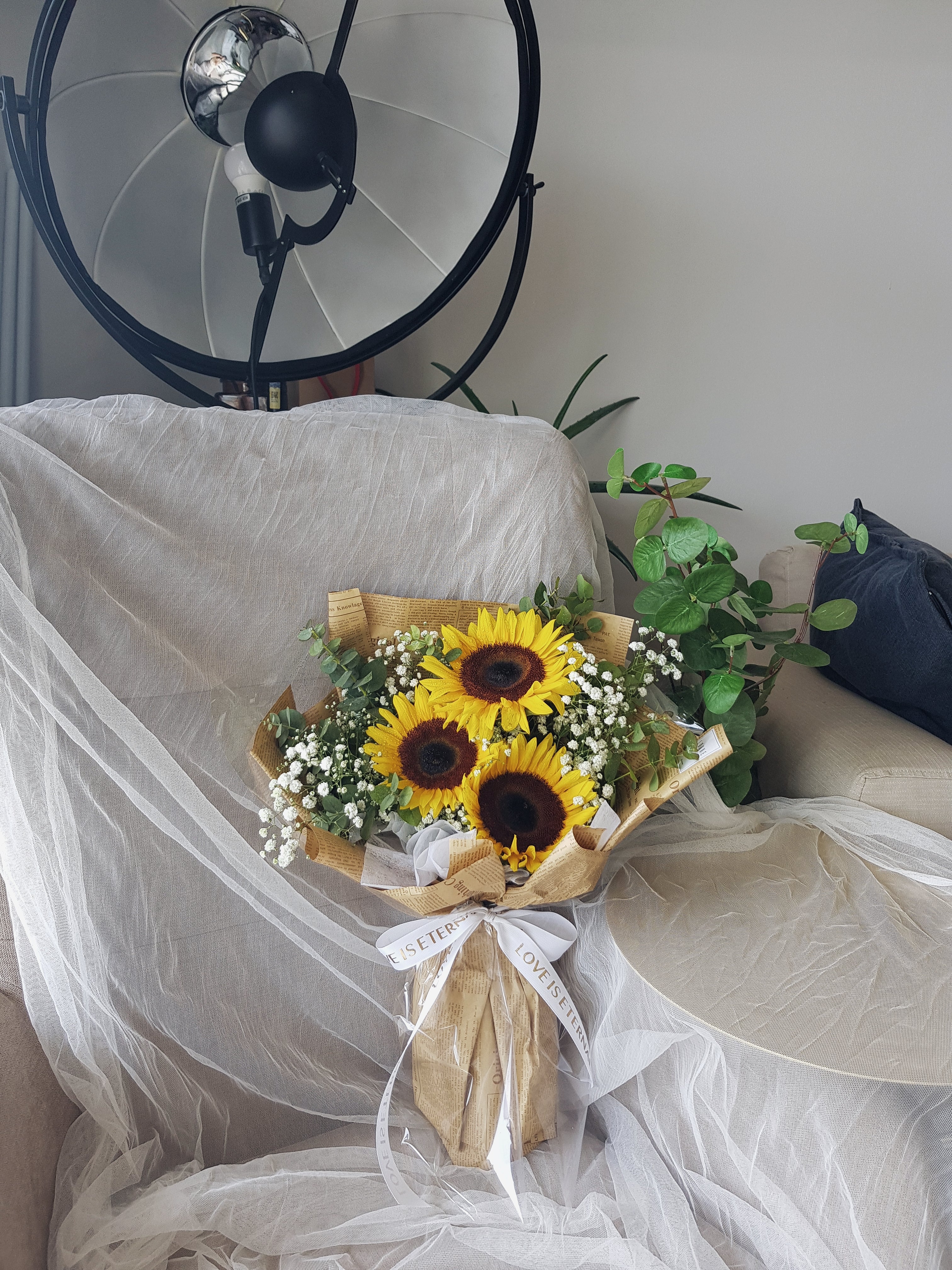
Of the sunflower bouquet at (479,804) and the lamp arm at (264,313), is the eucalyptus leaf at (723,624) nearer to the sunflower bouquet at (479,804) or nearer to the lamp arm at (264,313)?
the sunflower bouquet at (479,804)

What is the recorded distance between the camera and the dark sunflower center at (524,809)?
69 centimetres

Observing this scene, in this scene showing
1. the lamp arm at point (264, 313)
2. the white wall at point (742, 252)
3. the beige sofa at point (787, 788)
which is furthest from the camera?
the white wall at point (742, 252)

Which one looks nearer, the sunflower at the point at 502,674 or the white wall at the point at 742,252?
the sunflower at the point at 502,674

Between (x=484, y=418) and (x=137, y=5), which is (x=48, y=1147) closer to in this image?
(x=484, y=418)

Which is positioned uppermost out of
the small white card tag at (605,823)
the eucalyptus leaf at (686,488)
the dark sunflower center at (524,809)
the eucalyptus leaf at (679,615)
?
the eucalyptus leaf at (686,488)

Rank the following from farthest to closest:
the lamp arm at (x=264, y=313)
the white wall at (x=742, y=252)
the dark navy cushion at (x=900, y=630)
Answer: the white wall at (x=742, y=252), the dark navy cushion at (x=900, y=630), the lamp arm at (x=264, y=313)

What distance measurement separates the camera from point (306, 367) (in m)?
0.94

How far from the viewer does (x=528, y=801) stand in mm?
697

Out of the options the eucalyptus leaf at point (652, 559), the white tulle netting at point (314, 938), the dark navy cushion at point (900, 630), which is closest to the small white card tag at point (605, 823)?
the white tulle netting at point (314, 938)

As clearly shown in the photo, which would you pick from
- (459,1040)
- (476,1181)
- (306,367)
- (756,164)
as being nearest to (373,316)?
(306,367)

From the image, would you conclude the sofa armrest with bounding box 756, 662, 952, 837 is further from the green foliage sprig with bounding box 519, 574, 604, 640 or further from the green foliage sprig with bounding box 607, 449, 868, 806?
the green foliage sprig with bounding box 519, 574, 604, 640

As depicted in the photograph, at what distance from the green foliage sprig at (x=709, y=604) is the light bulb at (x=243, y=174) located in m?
0.45

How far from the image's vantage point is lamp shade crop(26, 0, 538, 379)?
0.79 m

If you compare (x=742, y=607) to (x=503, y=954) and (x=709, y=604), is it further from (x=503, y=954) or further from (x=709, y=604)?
(x=503, y=954)
